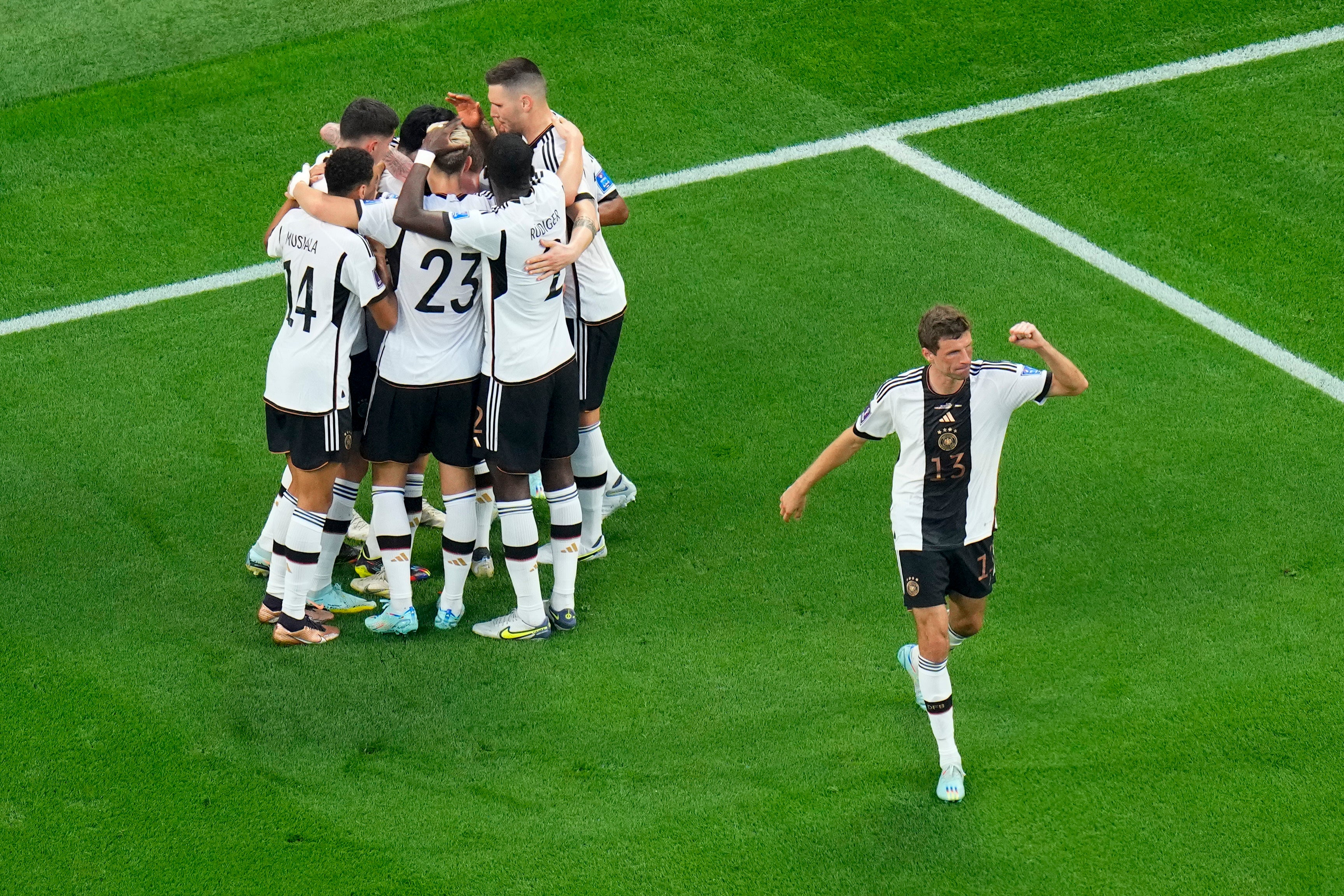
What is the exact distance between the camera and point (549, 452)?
251 inches

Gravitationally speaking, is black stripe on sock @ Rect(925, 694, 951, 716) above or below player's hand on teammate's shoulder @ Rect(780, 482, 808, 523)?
below

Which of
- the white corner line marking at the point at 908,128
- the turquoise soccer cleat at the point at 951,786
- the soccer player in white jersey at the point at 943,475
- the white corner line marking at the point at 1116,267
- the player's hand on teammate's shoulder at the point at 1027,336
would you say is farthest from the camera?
the white corner line marking at the point at 908,128

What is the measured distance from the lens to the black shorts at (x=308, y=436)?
19.8 ft

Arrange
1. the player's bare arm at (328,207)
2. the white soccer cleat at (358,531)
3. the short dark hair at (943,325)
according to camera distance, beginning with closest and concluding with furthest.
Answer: the short dark hair at (943,325) < the player's bare arm at (328,207) < the white soccer cleat at (358,531)

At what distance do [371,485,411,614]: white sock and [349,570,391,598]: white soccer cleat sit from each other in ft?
1.15

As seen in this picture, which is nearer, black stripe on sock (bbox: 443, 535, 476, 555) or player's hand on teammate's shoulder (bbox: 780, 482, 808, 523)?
player's hand on teammate's shoulder (bbox: 780, 482, 808, 523)

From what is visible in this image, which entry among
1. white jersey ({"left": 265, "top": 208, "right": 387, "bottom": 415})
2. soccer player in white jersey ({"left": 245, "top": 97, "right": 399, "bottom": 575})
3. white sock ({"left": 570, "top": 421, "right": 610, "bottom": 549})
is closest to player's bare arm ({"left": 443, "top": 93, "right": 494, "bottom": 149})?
soccer player in white jersey ({"left": 245, "top": 97, "right": 399, "bottom": 575})

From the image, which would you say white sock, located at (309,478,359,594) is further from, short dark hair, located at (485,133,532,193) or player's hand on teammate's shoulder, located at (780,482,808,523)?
player's hand on teammate's shoulder, located at (780,482,808,523)

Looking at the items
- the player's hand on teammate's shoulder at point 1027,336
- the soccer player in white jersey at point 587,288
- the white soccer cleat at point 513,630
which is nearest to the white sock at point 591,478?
the soccer player in white jersey at point 587,288

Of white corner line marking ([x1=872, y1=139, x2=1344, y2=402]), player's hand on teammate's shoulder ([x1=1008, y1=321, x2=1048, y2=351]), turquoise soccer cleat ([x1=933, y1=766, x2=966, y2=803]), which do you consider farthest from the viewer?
white corner line marking ([x1=872, y1=139, x2=1344, y2=402])

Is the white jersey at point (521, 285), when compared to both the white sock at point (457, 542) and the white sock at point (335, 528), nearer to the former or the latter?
the white sock at point (457, 542)

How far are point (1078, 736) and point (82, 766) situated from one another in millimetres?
4019

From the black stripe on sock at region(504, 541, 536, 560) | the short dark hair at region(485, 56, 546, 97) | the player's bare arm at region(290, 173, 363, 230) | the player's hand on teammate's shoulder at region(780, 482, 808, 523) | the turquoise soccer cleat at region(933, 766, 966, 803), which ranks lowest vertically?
the turquoise soccer cleat at region(933, 766, 966, 803)

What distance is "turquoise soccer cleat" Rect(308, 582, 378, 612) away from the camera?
6.62 meters
